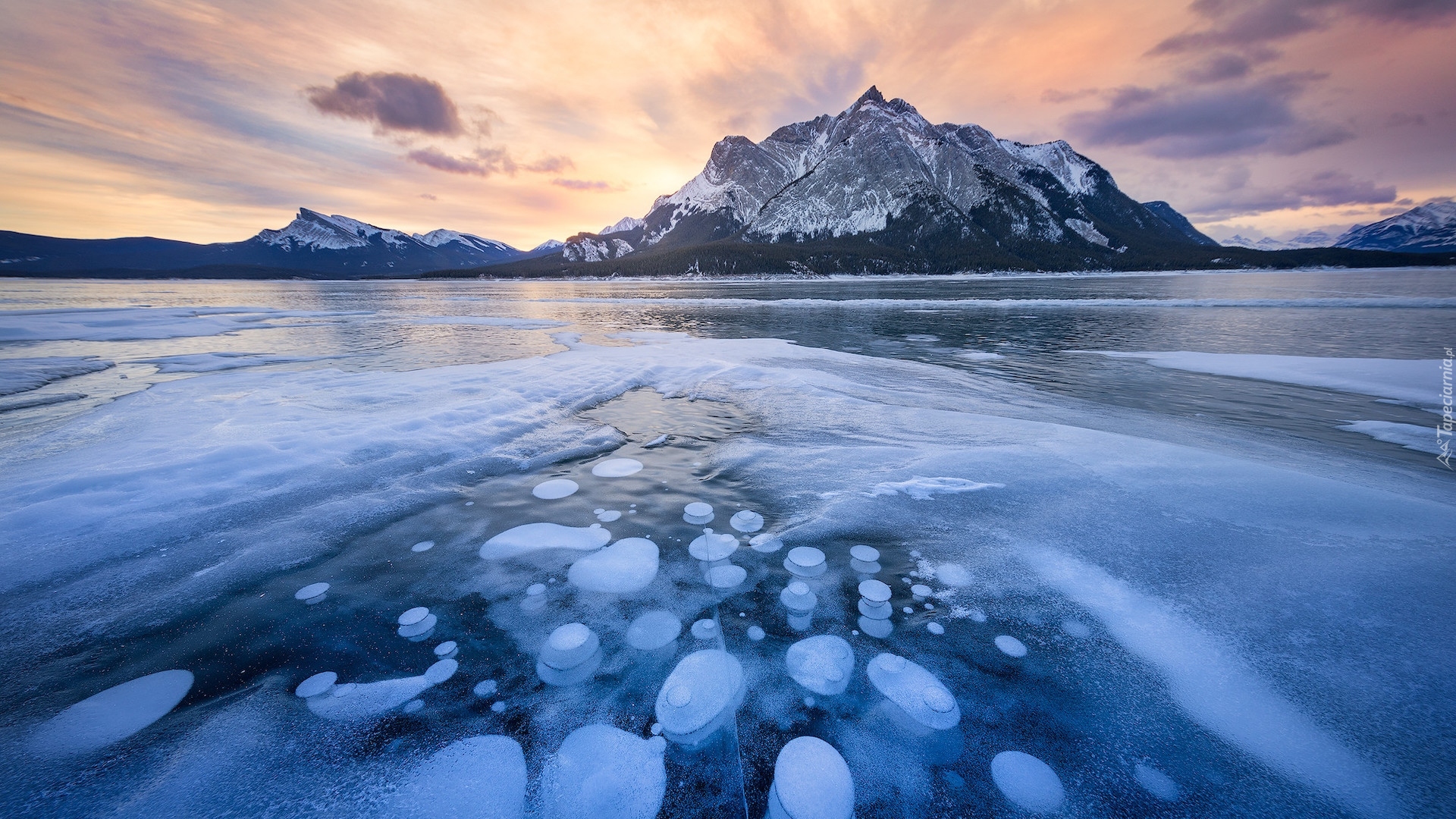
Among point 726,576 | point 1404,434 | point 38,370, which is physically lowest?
point 726,576

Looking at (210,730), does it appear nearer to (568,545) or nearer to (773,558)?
(568,545)

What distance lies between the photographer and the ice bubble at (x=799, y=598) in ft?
12.0

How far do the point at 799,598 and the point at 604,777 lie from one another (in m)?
1.84

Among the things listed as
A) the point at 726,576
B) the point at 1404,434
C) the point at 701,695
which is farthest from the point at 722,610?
the point at 1404,434

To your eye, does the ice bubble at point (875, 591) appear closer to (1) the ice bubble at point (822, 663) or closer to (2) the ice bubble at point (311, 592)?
(1) the ice bubble at point (822, 663)

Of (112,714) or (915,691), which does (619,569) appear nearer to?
(915,691)

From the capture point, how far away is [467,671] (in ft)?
9.93

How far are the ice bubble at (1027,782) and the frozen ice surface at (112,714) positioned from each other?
14.8ft

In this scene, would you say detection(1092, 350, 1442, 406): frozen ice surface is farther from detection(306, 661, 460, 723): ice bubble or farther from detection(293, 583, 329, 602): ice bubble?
detection(293, 583, 329, 602): ice bubble

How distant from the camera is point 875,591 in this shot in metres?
3.82

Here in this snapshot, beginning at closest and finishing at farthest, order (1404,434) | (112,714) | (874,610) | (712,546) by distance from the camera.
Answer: (112,714), (874,610), (712,546), (1404,434)

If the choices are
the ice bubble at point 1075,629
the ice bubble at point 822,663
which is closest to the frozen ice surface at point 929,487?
the ice bubble at point 1075,629

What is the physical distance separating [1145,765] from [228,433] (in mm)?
9973

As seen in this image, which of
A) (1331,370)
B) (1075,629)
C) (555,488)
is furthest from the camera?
(1331,370)
